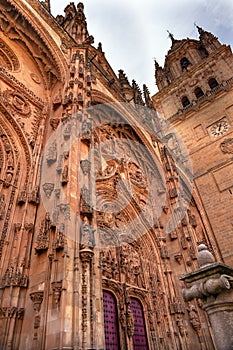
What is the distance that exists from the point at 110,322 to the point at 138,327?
4.22 ft

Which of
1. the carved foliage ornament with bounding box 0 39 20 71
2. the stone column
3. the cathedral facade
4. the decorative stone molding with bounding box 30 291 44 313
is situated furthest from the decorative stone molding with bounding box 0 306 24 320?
the carved foliage ornament with bounding box 0 39 20 71

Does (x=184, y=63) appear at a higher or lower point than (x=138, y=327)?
higher

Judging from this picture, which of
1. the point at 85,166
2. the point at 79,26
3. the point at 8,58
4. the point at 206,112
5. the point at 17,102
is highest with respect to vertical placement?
the point at 206,112

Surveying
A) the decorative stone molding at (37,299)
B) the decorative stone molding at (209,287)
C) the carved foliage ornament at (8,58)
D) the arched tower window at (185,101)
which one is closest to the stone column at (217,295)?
the decorative stone molding at (209,287)

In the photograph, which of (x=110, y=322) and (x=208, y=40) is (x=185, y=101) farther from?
(x=110, y=322)

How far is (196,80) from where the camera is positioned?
21.0 metres

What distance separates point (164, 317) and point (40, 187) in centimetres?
562

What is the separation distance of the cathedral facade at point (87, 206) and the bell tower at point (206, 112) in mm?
104

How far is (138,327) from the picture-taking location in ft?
24.2

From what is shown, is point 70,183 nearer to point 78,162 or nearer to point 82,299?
point 78,162

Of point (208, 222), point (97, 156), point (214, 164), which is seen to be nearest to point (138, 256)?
point (97, 156)

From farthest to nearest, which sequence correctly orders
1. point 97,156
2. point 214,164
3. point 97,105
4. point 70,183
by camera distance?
1. point 214,164
2. point 97,105
3. point 97,156
4. point 70,183

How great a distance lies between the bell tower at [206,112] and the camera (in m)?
13.8

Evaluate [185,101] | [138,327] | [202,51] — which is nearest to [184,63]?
[202,51]
